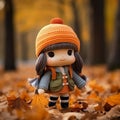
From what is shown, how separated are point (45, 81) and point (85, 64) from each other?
18356 mm

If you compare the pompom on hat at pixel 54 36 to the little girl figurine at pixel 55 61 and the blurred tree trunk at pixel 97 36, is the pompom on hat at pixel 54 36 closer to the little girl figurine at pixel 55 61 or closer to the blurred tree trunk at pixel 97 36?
the little girl figurine at pixel 55 61

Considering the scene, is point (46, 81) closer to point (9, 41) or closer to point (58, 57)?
point (58, 57)

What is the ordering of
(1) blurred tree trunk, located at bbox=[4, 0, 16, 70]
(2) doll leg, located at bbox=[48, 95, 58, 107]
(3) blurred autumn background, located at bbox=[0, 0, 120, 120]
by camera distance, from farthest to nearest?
(1) blurred tree trunk, located at bbox=[4, 0, 16, 70]
(2) doll leg, located at bbox=[48, 95, 58, 107]
(3) blurred autumn background, located at bbox=[0, 0, 120, 120]

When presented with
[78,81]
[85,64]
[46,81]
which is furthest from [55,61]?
[85,64]

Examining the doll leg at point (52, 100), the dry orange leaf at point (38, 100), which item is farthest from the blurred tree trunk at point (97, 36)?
the dry orange leaf at point (38, 100)

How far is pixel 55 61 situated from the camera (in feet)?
12.6

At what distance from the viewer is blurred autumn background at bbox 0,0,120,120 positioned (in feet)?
12.0

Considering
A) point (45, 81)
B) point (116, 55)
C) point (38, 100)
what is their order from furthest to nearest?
point (116, 55) < point (45, 81) < point (38, 100)

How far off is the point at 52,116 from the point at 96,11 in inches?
631

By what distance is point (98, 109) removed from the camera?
3.78 meters

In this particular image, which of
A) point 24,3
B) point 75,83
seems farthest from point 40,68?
point 24,3

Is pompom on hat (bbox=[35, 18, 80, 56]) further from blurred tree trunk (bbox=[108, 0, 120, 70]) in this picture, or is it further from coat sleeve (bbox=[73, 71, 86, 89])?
blurred tree trunk (bbox=[108, 0, 120, 70])

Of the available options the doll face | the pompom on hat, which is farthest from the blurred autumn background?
the pompom on hat

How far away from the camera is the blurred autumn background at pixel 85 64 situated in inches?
144
